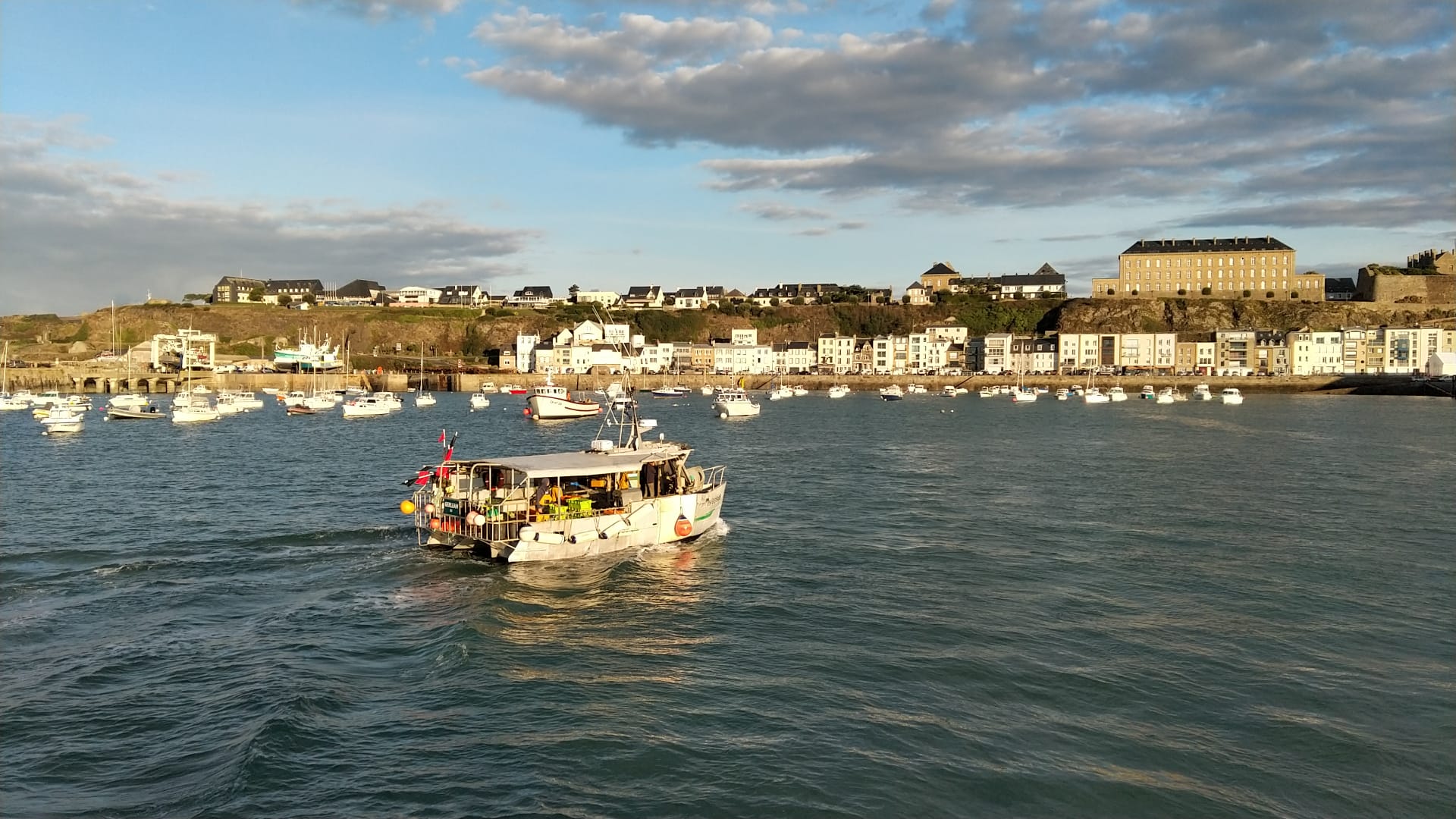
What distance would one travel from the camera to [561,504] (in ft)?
89.4

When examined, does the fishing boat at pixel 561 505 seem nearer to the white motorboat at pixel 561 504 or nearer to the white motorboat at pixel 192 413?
the white motorboat at pixel 561 504

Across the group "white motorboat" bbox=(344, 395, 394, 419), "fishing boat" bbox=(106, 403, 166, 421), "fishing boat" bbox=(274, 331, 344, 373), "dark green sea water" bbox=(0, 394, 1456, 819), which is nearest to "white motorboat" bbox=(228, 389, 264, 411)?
"fishing boat" bbox=(106, 403, 166, 421)

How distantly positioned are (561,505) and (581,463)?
173 cm

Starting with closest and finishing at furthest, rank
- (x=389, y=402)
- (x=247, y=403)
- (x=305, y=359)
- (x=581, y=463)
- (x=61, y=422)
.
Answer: (x=581, y=463)
(x=61, y=422)
(x=389, y=402)
(x=247, y=403)
(x=305, y=359)

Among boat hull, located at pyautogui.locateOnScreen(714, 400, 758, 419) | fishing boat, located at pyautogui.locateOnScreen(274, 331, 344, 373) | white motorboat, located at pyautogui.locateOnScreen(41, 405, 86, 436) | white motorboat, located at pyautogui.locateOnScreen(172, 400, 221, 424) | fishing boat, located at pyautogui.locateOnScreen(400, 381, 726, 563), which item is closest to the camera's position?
fishing boat, located at pyautogui.locateOnScreen(400, 381, 726, 563)

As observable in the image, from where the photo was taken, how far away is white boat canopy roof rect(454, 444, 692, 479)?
2705 centimetres

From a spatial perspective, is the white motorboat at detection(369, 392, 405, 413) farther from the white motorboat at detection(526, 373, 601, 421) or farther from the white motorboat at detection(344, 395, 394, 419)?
the white motorboat at detection(526, 373, 601, 421)

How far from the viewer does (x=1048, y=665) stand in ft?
61.6

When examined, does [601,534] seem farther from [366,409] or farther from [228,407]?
Answer: [228,407]

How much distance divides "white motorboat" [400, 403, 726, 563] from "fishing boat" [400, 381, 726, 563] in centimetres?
3

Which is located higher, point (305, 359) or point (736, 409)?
point (305, 359)

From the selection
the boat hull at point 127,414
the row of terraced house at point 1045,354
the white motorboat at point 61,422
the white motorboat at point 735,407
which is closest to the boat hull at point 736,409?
the white motorboat at point 735,407

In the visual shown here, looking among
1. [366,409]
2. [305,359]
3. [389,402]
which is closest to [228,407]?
[366,409]

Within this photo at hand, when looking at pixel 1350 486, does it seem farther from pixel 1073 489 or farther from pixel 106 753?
pixel 106 753
